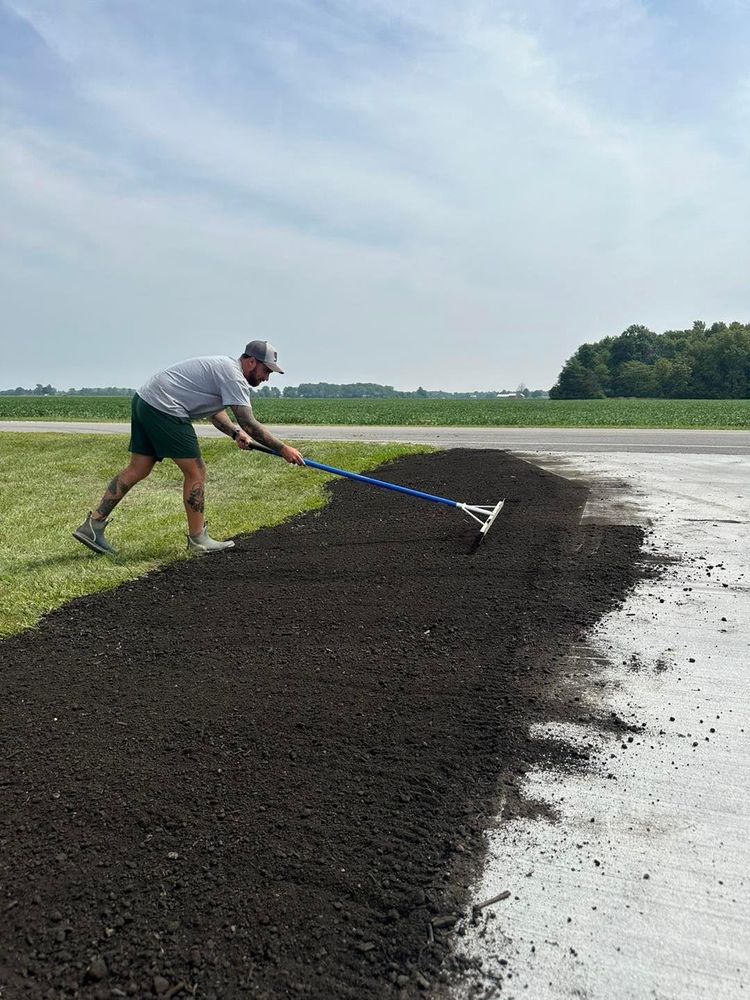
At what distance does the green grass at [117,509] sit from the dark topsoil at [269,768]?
1.58 ft

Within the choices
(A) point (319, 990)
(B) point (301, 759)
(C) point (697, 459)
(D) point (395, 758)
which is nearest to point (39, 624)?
(B) point (301, 759)

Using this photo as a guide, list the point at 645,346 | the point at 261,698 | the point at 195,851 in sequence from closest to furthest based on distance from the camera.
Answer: the point at 195,851 → the point at 261,698 → the point at 645,346

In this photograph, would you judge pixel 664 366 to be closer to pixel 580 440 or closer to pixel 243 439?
Answer: pixel 580 440

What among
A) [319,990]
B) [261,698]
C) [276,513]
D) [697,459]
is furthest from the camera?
[697,459]

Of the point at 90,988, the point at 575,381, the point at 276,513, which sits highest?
the point at 575,381

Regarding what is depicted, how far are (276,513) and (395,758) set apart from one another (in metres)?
5.03

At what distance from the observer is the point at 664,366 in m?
83.0

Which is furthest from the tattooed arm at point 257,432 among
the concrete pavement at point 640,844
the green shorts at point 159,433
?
the concrete pavement at point 640,844

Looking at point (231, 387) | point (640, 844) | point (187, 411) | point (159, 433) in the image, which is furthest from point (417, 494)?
point (640, 844)

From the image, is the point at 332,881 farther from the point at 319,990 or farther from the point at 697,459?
the point at 697,459

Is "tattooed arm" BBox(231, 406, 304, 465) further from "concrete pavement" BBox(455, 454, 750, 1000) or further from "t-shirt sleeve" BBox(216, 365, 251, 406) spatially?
"concrete pavement" BBox(455, 454, 750, 1000)

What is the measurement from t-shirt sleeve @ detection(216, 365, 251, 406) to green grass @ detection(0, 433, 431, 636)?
54.7 inches

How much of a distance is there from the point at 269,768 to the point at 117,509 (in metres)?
5.81

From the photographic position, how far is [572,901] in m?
1.90
